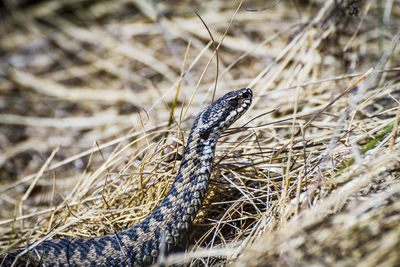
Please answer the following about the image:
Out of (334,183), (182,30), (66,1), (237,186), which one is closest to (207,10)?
(182,30)

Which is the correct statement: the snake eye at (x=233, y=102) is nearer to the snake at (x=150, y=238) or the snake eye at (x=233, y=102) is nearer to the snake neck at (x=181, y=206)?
the snake at (x=150, y=238)

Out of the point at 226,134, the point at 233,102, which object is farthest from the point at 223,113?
the point at 226,134

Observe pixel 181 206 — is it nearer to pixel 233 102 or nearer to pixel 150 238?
pixel 150 238

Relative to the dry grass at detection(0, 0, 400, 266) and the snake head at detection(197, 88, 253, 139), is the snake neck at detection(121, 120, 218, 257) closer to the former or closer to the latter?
the dry grass at detection(0, 0, 400, 266)

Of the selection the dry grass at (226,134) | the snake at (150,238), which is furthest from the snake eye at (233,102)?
the snake at (150,238)

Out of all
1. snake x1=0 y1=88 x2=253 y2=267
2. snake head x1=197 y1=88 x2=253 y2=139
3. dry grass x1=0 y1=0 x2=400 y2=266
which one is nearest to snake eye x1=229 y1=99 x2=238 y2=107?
snake head x1=197 y1=88 x2=253 y2=139
